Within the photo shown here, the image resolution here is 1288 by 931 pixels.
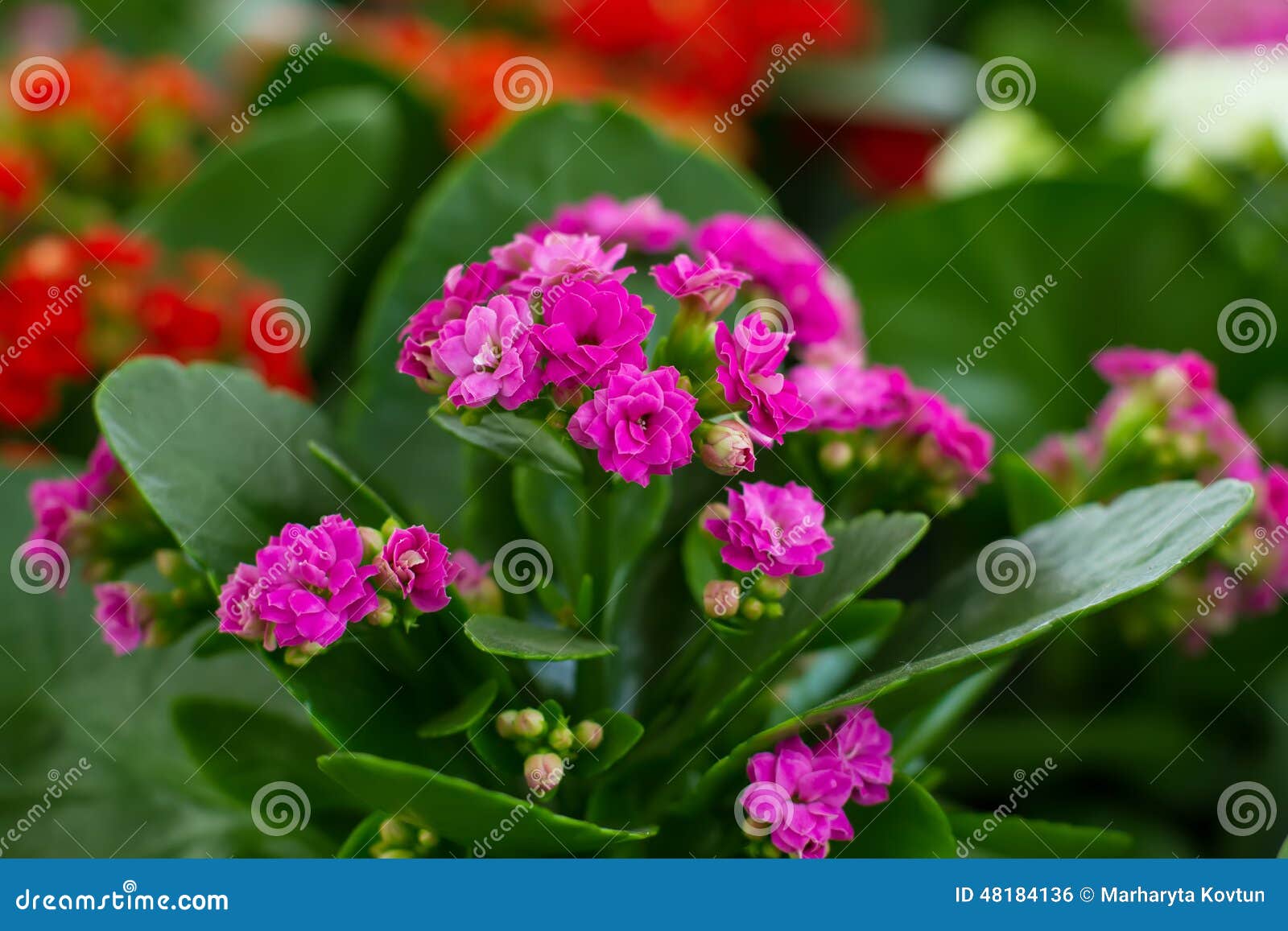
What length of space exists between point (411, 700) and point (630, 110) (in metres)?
0.30

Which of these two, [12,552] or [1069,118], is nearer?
[12,552]

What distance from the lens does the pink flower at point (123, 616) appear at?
14.3 inches

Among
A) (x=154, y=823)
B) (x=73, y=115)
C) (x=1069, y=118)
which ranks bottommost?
(x=154, y=823)

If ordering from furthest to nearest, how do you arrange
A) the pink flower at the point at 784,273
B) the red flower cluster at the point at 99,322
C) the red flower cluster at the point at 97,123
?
the red flower cluster at the point at 97,123 → the red flower cluster at the point at 99,322 → the pink flower at the point at 784,273

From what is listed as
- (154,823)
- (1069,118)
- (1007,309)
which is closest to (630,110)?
(1007,309)

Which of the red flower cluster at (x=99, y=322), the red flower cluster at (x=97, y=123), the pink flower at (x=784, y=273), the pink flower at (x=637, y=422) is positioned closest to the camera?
the pink flower at (x=637, y=422)

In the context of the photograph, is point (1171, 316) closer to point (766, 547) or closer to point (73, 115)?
point (766, 547)

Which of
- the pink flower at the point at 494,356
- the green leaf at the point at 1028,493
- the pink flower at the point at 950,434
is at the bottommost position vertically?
the pink flower at the point at 494,356

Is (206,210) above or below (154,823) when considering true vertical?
above

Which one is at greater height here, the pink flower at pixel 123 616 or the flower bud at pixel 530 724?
the flower bud at pixel 530 724

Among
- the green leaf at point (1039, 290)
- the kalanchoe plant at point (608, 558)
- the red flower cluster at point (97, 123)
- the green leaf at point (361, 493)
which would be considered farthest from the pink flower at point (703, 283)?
the red flower cluster at point (97, 123)

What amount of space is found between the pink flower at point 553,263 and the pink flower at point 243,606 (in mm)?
104

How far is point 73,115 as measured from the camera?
740 mm
